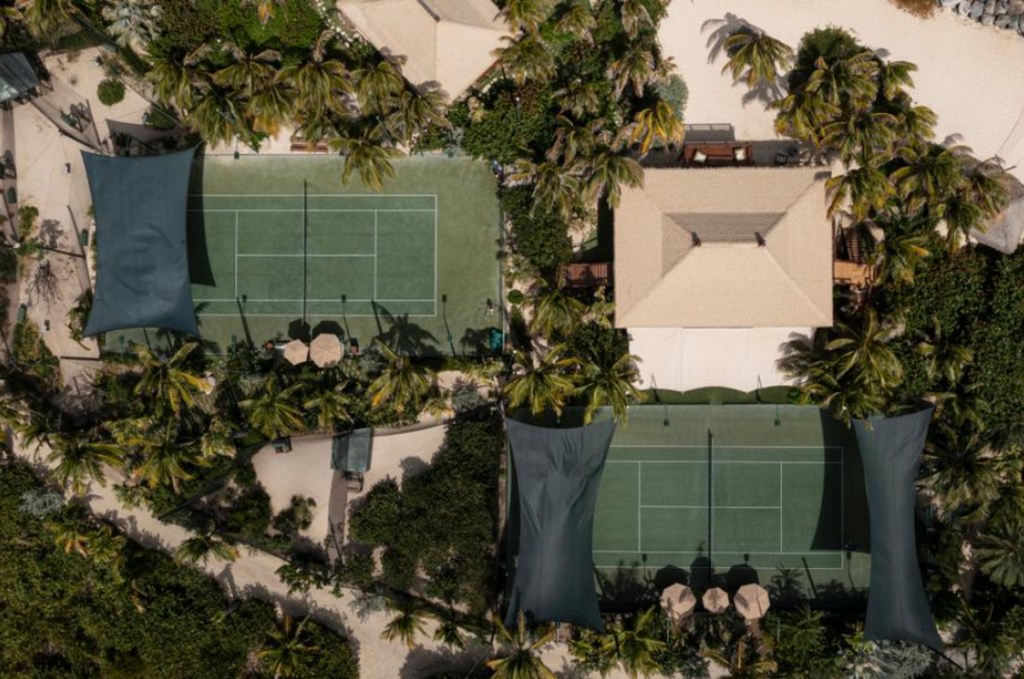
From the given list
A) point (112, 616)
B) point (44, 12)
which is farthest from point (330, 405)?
point (44, 12)

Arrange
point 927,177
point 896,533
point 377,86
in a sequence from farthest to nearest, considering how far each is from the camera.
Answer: point 377,86 → point 896,533 → point 927,177

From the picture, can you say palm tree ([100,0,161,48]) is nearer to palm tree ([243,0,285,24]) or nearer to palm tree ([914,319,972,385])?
palm tree ([243,0,285,24])

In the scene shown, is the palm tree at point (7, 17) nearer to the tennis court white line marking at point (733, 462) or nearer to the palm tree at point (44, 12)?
the palm tree at point (44, 12)

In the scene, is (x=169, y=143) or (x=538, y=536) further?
(x=169, y=143)

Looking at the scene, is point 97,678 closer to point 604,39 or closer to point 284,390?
point 284,390

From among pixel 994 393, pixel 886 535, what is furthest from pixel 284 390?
pixel 994 393

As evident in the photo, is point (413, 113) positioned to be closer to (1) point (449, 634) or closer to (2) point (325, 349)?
(2) point (325, 349)

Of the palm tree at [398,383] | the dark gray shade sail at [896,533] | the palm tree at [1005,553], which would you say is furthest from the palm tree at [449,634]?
the palm tree at [1005,553]

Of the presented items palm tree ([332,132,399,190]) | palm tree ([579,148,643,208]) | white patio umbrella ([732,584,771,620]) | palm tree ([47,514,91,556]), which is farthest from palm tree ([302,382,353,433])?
white patio umbrella ([732,584,771,620])
